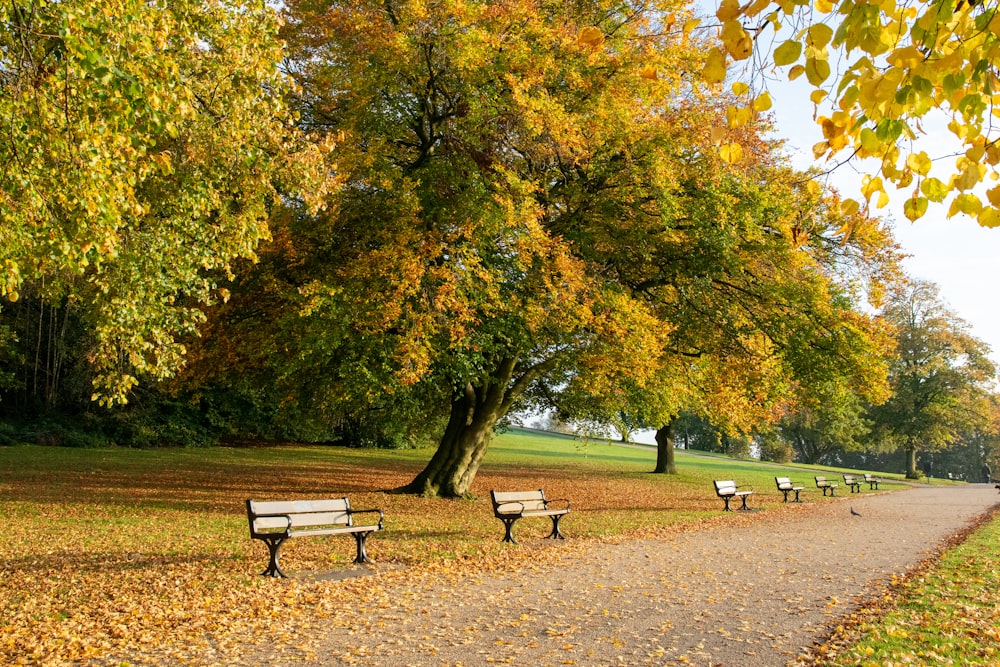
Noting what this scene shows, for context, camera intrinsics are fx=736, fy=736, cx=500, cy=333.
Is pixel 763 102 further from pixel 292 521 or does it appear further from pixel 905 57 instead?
pixel 292 521

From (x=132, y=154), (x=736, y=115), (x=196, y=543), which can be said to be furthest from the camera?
(x=196, y=543)

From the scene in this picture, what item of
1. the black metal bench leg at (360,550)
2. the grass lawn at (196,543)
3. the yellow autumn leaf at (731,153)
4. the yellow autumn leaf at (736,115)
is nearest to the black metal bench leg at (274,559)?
the grass lawn at (196,543)

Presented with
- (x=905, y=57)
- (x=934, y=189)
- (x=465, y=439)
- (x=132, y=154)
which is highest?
(x=132, y=154)

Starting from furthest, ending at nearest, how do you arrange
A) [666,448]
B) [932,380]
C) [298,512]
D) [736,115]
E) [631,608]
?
[932,380] → [666,448] → [298,512] → [631,608] → [736,115]

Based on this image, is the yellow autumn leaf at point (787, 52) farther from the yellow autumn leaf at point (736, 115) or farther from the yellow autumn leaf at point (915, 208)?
the yellow autumn leaf at point (915, 208)

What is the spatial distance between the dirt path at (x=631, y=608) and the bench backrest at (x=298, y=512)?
5.29 feet

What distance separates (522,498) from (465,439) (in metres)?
6.23

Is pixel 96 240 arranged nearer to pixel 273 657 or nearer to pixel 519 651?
pixel 273 657

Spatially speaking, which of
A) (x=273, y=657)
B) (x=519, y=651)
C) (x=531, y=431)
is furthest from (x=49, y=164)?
(x=531, y=431)

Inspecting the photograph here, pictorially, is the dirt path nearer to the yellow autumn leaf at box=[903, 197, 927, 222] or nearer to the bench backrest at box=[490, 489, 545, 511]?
the bench backrest at box=[490, 489, 545, 511]

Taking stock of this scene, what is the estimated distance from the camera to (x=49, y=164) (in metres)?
7.84

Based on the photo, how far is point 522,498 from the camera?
40.8 ft

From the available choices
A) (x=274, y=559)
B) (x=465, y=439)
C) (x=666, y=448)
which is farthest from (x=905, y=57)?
(x=666, y=448)

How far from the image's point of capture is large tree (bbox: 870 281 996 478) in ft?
150
